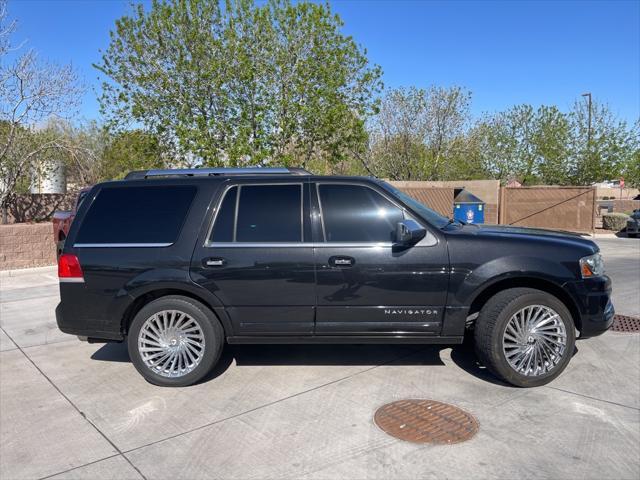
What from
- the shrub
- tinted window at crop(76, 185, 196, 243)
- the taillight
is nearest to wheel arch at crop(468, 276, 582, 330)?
tinted window at crop(76, 185, 196, 243)

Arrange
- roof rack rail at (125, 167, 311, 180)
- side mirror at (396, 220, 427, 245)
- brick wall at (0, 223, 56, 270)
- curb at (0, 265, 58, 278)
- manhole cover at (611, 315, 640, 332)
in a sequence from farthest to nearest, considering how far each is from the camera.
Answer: brick wall at (0, 223, 56, 270) → curb at (0, 265, 58, 278) → manhole cover at (611, 315, 640, 332) → roof rack rail at (125, 167, 311, 180) → side mirror at (396, 220, 427, 245)

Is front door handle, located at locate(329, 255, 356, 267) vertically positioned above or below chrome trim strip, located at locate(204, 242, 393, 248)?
below

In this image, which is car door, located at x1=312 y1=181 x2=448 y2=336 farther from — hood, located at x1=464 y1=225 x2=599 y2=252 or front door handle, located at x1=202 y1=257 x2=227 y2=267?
front door handle, located at x1=202 y1=257 x2=227 y2=267

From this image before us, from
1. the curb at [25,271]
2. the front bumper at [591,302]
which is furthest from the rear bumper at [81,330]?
the curb at [25,271]

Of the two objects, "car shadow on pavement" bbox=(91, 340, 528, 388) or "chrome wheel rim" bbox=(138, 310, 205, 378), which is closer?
"chrome wheel rim" bbox=(138, 310, 205, 378)

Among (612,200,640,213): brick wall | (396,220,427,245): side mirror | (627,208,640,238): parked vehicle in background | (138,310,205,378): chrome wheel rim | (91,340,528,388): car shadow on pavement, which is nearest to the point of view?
(396,220,427,245): side mirror

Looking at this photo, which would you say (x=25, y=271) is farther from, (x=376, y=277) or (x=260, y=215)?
(x=376, y=277)

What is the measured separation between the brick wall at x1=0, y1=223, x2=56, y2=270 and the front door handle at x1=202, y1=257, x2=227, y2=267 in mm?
8840

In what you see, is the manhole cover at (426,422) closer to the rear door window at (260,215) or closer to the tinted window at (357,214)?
the tinted window at (357,214)

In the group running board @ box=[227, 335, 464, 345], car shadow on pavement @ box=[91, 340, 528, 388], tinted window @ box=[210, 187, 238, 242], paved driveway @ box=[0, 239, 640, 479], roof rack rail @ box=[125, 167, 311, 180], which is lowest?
paved driveway @ box=[0, 239, 640, 479]

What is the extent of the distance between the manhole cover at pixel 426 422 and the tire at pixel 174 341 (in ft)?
5.33

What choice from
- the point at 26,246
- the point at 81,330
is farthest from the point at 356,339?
the point at 26,246

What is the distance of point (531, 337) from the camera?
4.30 m

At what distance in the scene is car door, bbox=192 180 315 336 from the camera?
A: 4352mm
